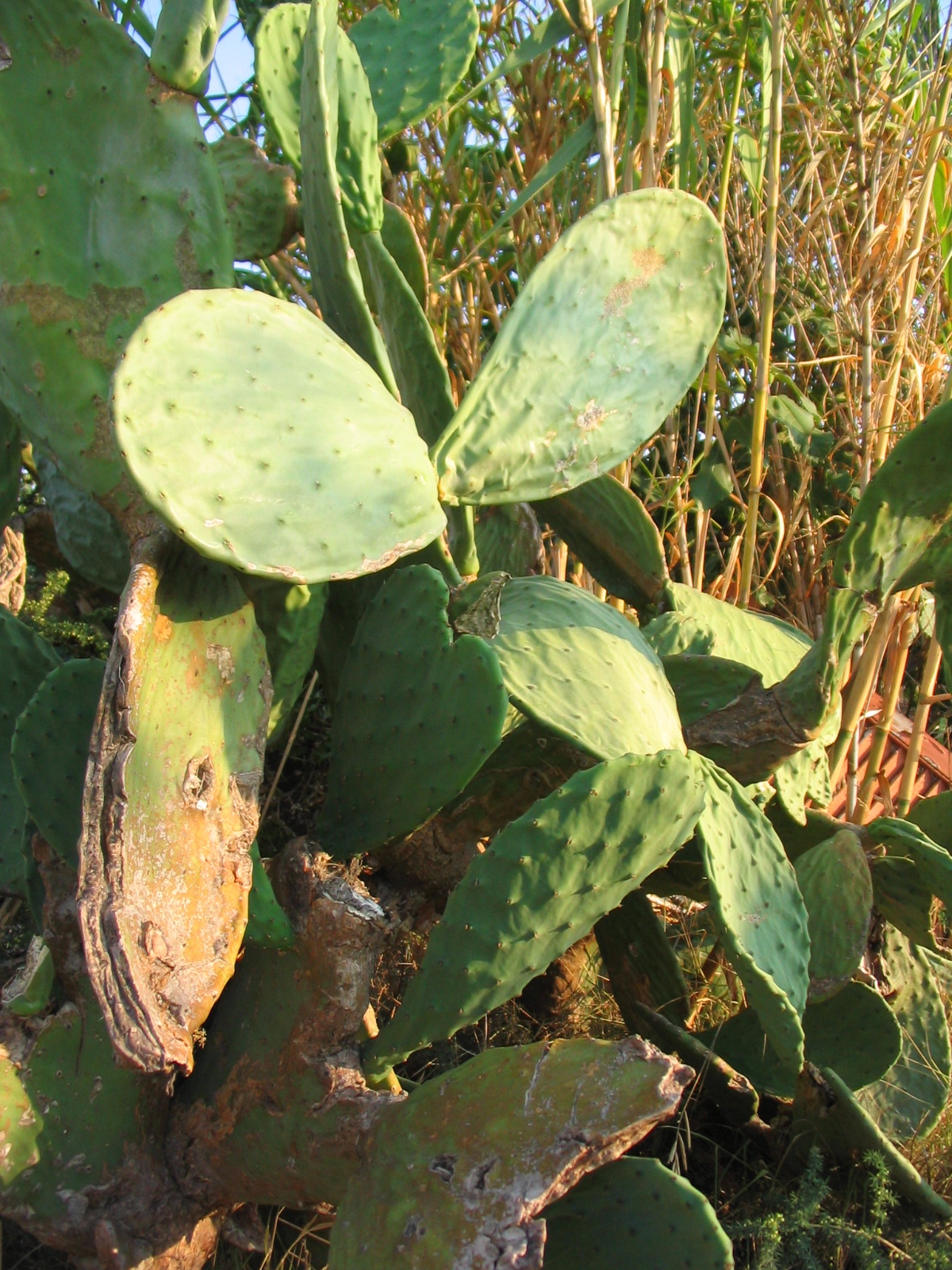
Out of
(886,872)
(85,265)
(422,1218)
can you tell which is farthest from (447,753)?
(886,872)

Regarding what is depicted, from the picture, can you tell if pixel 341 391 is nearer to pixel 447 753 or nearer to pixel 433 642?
pixel 433 642

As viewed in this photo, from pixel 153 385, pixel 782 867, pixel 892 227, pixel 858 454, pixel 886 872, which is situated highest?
pixel 153 385

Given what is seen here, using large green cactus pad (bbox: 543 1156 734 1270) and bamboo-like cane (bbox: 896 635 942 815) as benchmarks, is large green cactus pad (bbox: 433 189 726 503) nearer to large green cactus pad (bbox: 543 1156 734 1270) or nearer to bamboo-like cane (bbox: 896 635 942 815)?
large green cactus pad (bbox: 543 1156 734 1270)

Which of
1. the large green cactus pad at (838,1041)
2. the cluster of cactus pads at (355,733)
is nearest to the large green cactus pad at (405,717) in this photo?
the cluster of cactus pads at (355,733)

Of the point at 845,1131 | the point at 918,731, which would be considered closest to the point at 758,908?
the point at 845,1131

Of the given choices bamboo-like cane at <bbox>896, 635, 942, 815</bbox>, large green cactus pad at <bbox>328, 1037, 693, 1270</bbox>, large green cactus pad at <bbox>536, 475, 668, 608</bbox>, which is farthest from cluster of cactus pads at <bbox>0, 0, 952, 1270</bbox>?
bamboo-like cane at <bbox>896, 635, 942, 815</bbox>
